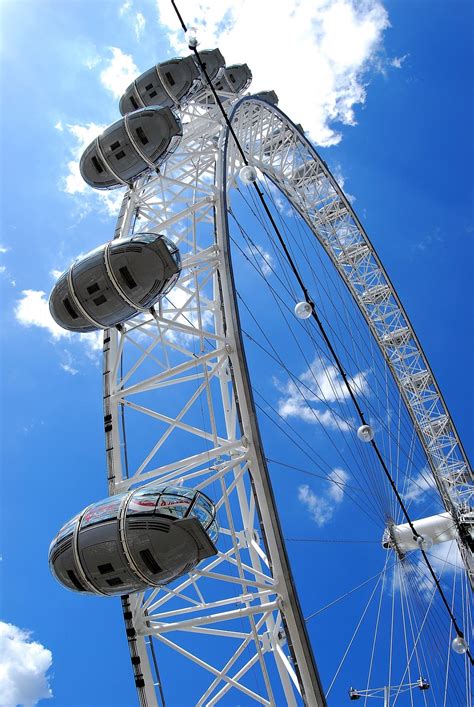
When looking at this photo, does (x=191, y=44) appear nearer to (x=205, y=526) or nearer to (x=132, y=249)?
(x=132, y=249)

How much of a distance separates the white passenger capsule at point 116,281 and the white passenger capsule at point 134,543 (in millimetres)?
3538

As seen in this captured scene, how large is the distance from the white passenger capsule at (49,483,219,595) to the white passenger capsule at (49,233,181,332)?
3.54m

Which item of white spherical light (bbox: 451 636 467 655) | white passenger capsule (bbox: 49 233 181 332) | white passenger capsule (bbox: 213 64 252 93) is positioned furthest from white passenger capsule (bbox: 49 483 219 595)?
white passenger capsule (bbox: 213 64 252 93)

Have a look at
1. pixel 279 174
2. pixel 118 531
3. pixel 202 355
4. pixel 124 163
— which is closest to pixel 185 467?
pixel 202 355

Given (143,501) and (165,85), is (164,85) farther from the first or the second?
(143,501)

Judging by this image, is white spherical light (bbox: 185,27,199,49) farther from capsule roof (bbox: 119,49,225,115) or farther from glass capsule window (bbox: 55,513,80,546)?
glass capsule window (bbox: 55,513,80,546)

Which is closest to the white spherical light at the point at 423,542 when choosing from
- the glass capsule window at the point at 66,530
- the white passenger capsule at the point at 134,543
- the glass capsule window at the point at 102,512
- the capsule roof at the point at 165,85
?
the white passenger capsule at the point at 134,543

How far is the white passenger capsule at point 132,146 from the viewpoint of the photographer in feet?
41.2

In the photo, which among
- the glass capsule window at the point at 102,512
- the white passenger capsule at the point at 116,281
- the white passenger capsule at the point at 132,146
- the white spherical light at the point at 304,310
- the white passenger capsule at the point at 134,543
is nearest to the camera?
the white passenger capsule at the point at 134,543

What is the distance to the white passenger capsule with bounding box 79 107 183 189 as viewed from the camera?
12.6 metres

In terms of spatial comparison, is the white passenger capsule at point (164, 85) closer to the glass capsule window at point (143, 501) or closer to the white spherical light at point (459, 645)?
the glass capsule window at point (143, 501)

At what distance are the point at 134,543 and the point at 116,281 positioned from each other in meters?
4.54

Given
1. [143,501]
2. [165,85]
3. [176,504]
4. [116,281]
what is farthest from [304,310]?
[165,85]

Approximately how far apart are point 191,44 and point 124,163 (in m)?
3.63
